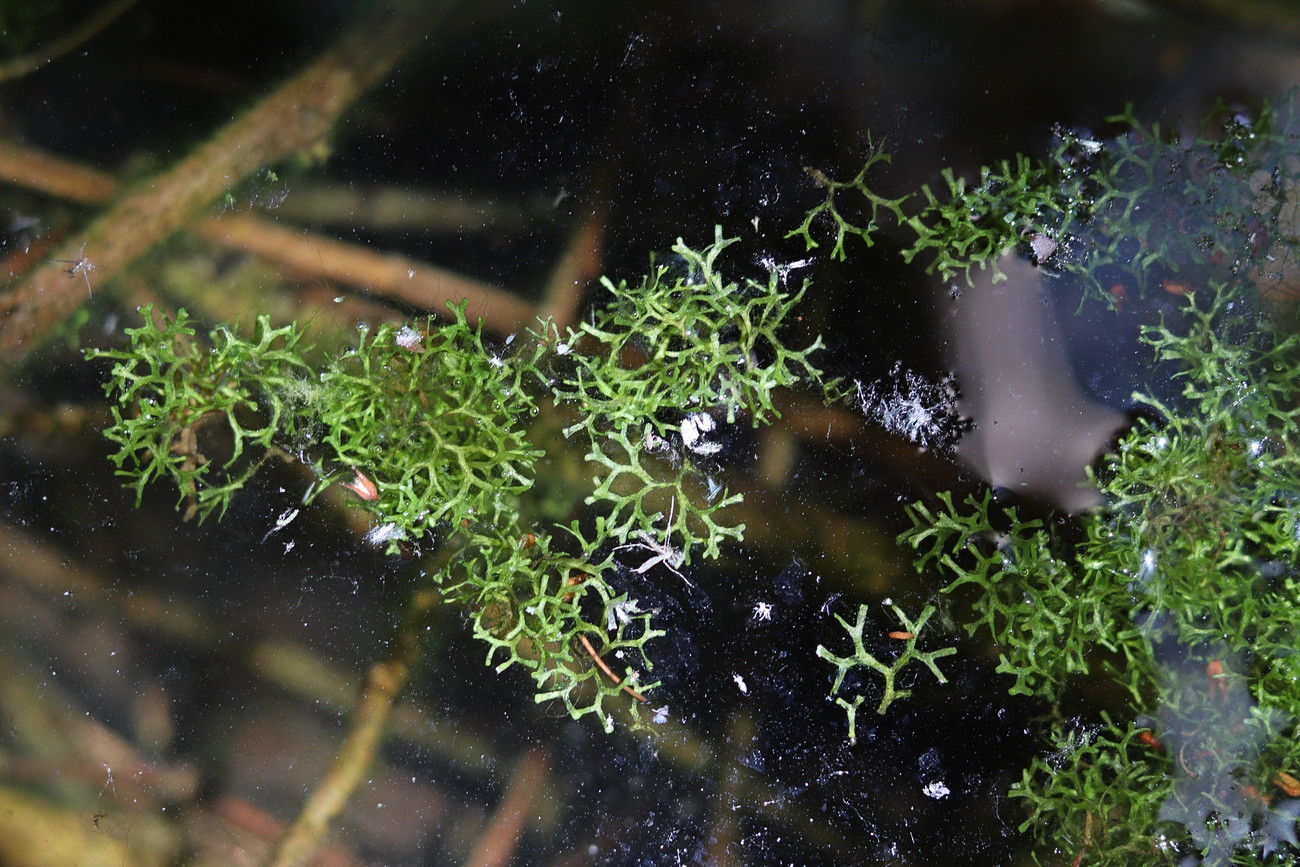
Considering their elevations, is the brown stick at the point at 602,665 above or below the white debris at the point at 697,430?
below

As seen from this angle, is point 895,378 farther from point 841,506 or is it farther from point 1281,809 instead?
point 1281,809

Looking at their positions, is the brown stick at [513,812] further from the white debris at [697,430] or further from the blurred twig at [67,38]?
the blurred twig at [67,38]

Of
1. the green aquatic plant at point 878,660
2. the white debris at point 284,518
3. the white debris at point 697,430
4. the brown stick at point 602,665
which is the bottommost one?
the white debris at point 284,518

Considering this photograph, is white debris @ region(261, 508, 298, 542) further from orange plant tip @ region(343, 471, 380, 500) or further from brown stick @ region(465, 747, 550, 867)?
brown stick @ region(465, 747, 550, 867)

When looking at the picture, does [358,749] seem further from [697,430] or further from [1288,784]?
[1288,784]

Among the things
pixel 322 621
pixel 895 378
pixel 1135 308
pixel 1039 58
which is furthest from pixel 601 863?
pixel 1039 58

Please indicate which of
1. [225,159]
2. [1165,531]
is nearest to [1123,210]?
[1165,531]

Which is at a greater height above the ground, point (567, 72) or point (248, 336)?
point (567, 72)

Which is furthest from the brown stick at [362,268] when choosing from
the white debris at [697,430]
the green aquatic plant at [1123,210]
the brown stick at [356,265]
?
the green aquatic plant at [1123,210]

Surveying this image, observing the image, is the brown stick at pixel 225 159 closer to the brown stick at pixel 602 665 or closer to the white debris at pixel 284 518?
the white debris at pixel 284 518
